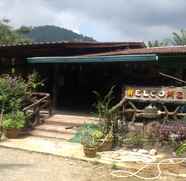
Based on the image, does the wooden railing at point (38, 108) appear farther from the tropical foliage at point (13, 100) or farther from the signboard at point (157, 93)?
the signboard at point (157, 93)

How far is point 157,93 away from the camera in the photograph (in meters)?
11.7

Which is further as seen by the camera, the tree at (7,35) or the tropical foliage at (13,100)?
the tree at (7,35)

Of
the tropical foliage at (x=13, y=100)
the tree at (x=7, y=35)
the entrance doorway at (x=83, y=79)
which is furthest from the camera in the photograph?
the tree at (x=7, y=35)

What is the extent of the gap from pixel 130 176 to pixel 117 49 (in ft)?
30.3

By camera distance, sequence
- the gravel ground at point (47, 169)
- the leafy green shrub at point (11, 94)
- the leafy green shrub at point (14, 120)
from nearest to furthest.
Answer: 1. the gravel ground at point (47, 169)
2. the leafy green shrub at point (14, 120)
3. the leafy green shrub at point (11, 94)

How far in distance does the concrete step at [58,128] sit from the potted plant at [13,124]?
785 millimetres

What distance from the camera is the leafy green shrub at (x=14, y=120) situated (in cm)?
1230

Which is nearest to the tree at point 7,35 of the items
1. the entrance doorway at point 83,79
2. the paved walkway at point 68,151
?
the entrance doorway at point 83,79

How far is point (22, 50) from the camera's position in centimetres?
1648

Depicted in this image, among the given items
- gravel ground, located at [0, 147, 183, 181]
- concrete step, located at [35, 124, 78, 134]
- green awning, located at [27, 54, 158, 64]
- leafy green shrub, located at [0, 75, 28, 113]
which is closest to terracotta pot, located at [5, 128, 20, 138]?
leafy green shrub, located at [0, 75, 28, 113]

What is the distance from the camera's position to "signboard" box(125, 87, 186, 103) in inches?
448

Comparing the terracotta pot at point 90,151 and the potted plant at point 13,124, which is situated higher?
the potted plant at point 13,124

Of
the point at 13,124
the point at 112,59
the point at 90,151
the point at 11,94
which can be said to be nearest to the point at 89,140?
the point at 90,151

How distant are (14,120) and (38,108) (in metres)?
1.37
